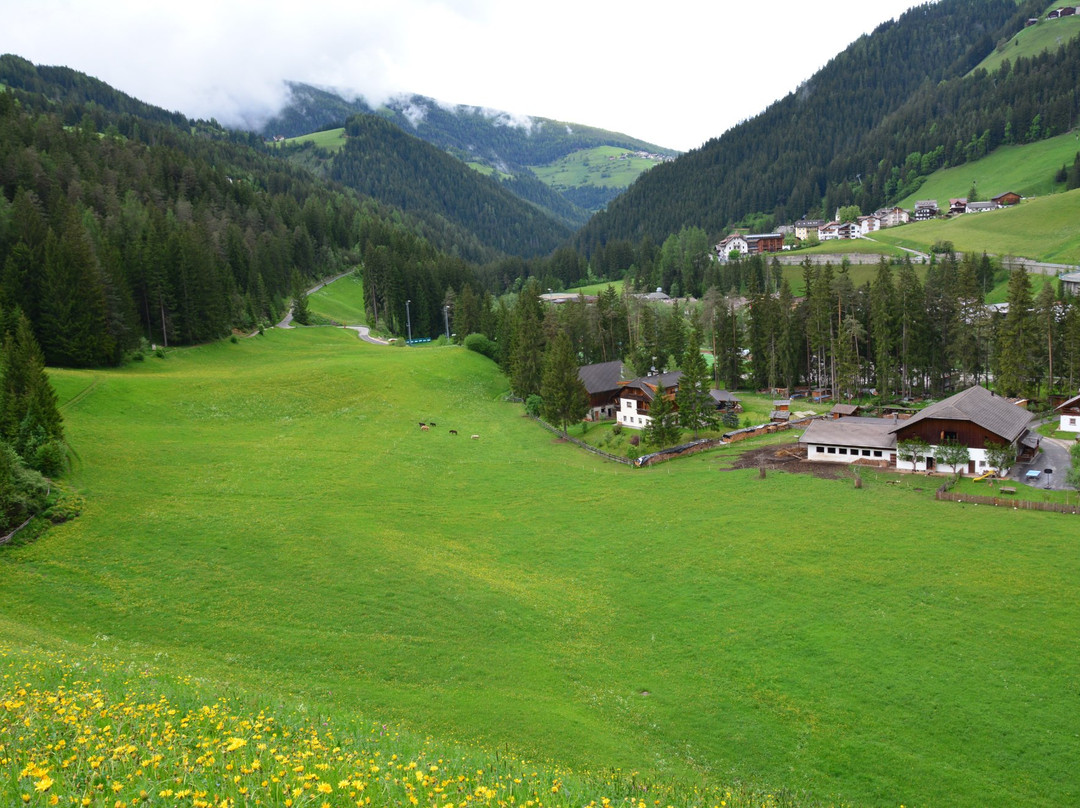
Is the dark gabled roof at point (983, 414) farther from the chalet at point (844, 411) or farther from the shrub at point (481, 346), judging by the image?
the shrub at point (481, 346)

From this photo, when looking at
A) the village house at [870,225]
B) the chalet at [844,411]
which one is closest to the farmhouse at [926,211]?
the village house at [870,225]

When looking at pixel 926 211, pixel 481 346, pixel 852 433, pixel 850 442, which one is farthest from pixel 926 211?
pixel 850 442

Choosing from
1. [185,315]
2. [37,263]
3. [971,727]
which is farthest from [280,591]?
[185,315]

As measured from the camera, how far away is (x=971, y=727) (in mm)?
24344

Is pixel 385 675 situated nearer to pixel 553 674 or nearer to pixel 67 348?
pixel 553 674

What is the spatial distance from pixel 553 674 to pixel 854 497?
3044 cm

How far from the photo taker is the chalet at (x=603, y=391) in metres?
84.1

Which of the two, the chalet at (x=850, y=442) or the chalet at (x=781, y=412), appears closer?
the chalet at (x=850, y=442)

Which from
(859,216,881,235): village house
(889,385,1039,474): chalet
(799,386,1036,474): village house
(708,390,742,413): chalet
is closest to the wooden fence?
(889,385,1039,474): chalet

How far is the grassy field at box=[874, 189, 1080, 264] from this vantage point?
141 metres

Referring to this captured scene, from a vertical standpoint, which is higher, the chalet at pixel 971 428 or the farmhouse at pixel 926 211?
the farmhouse at pixel 926 211

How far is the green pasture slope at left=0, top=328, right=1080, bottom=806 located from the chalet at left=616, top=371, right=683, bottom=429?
1786 centimetres

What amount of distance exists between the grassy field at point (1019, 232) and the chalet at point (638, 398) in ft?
334

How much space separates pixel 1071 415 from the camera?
60688 millimetres
